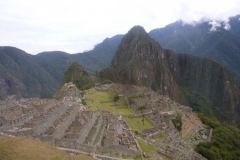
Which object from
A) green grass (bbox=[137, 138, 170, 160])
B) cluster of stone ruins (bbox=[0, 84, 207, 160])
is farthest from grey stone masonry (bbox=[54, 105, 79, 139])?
green grass (bbox=[137, 138, 170, 160])

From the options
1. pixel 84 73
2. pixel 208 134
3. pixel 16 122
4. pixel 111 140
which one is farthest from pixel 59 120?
pixel 84 73

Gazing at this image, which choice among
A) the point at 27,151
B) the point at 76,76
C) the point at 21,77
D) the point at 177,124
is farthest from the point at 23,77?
the point at 27,151

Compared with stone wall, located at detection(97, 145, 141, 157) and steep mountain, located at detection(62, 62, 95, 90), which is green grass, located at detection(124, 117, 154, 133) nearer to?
stone wall, located at detection(97, 145, 141, 157)

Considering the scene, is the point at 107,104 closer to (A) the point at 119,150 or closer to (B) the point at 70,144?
(A) the point at 119,150

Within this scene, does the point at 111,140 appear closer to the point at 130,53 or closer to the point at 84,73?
the point at 84,73

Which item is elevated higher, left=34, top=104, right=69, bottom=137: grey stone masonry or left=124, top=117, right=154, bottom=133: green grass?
left=34, top=104, right=69, bottom=137: grey stone masonry

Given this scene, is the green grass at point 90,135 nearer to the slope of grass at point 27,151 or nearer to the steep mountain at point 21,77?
the slope of grass at point 27,151
